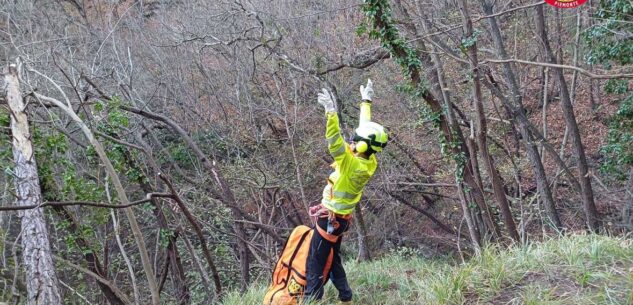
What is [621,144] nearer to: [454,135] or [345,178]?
[454,135]

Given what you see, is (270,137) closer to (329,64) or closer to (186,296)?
(329,64)

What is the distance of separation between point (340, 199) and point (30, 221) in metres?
3.03

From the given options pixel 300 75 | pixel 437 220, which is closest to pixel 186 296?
pixel 300 75

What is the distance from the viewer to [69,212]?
A: 871 centimetres

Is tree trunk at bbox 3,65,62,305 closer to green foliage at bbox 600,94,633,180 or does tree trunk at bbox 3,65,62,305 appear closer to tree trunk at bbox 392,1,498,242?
tree trunk at bbox 392,1,498,242

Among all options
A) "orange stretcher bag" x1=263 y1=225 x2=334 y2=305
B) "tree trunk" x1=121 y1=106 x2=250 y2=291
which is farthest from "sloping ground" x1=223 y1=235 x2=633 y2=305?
"tree trunk" x1=121 y1=106 x2=250 y2=291

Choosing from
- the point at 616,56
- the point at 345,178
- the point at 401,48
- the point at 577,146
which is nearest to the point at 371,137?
the point at 345,178

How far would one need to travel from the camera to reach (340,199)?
5.10 m

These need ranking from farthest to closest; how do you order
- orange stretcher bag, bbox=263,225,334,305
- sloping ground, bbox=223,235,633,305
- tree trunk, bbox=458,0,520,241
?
1. tree trunk, bbox=458,0,520,241
2. orange stretcher bag, bbox=263,225,334,305
3. sloping ground, bbox=223,235,633,305

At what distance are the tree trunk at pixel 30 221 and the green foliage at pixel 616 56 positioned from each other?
25.9ft

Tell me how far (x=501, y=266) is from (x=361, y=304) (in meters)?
1.75

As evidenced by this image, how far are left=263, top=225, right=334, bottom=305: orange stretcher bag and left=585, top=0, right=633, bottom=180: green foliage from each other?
583 centimetres

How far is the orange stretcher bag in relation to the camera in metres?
5.28

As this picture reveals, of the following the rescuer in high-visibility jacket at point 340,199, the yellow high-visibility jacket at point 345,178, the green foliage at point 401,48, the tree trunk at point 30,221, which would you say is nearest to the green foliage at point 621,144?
the green foliage at point 401,48
